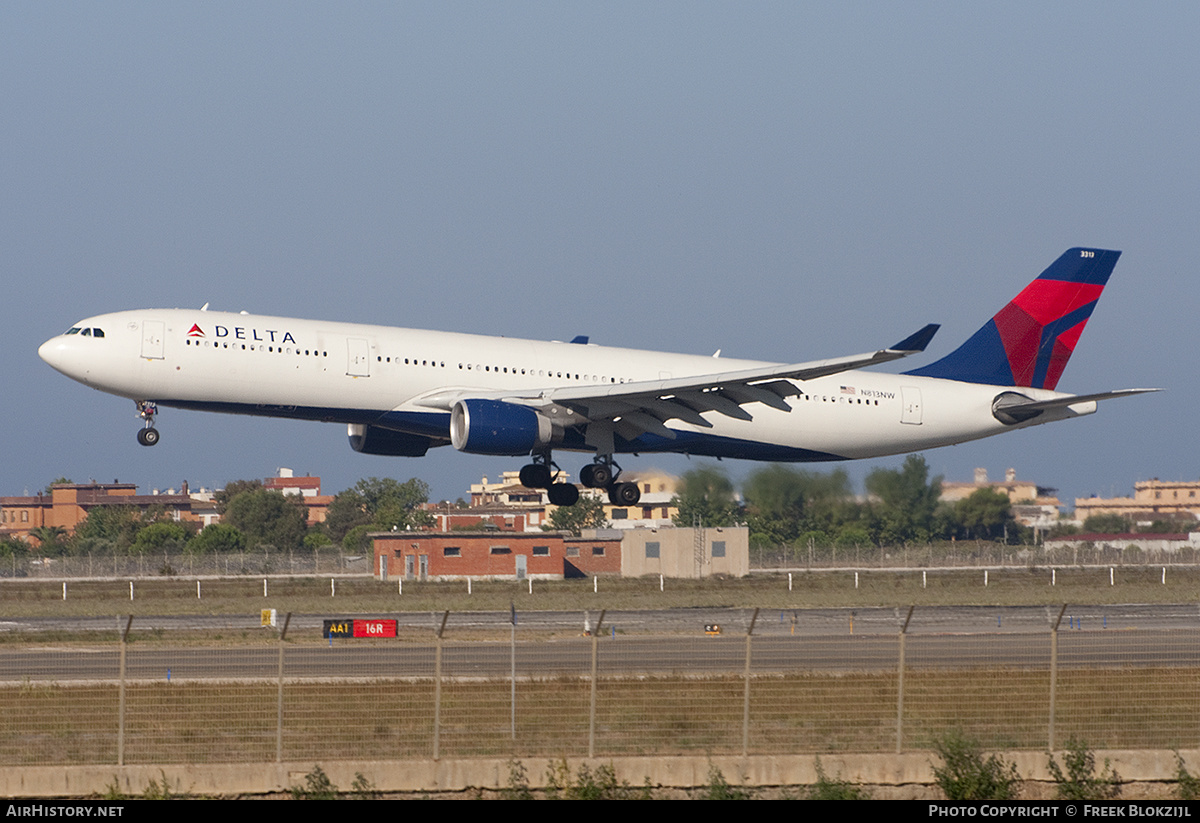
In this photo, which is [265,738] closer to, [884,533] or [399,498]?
[884,533]

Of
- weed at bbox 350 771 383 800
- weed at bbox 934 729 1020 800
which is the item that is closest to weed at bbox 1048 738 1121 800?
weed at bbox 934 729 1020 800

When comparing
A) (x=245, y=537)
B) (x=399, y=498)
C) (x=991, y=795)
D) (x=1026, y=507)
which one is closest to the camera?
(x=991, y=795)

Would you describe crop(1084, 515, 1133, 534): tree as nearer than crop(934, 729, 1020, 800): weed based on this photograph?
No

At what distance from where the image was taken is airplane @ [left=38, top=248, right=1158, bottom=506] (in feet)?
107

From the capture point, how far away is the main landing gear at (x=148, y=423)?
34562mm

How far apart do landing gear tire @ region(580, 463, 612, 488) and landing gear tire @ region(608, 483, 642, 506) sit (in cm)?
34

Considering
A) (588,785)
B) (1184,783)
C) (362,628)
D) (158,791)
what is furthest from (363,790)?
(362,628)

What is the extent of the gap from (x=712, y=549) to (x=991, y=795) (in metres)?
37.1

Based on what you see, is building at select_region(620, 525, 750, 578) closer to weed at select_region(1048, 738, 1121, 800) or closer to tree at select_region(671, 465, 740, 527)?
tree at select_region(671, 465, 740, 527)

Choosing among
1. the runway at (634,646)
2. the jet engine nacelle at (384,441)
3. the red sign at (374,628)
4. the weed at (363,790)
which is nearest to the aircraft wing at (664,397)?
the jet engine nacelle at (384,441)

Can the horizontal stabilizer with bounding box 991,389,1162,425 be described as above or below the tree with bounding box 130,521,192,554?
above

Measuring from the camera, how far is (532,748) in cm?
1734

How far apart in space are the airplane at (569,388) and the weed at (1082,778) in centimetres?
1546

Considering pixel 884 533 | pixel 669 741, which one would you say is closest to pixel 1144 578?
pixel 884 533
